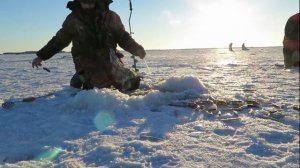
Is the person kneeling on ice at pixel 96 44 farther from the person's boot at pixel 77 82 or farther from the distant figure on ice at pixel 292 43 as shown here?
the distant figure on ice at pixel 292 43

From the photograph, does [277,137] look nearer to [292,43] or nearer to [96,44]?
[292,43]

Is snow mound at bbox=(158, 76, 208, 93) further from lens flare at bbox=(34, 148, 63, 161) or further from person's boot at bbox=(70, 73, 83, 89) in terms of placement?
lens flare at bbox=(34, 148, 63, 161)

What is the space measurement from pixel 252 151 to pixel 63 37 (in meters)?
3.84

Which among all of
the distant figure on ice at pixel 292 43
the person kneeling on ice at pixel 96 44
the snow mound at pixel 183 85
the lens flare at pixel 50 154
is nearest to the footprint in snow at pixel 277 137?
the lens flare at pixel 50 154

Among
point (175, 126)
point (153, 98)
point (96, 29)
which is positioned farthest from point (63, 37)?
point (175, 126)

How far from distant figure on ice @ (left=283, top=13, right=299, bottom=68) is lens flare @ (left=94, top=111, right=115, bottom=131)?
279cm

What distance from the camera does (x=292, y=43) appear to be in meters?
0.56

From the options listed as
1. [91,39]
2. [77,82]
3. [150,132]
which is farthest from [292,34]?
[77,82]

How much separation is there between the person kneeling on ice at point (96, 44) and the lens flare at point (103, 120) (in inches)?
59.8

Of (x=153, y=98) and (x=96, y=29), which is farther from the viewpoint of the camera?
(x=96, y=29)

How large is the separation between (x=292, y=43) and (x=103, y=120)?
10.6 feet

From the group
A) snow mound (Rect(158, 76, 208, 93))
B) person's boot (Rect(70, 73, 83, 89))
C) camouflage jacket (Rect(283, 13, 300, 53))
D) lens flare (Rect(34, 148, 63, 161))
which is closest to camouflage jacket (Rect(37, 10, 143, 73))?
person's boot (Rect(70, 73, 83, 89))

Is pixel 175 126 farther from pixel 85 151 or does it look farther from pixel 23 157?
pixel 23 157

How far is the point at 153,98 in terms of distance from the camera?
445cm
